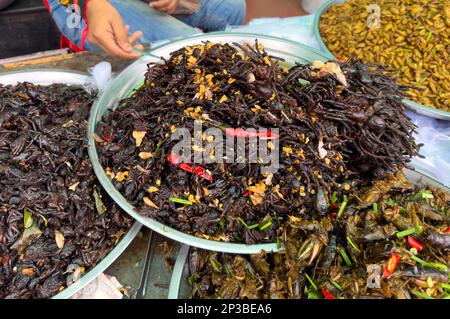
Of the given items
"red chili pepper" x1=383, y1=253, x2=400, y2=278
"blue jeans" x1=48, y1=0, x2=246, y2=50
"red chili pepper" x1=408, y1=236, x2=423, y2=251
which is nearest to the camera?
"red chili pepper" x1=383, y1=253, x2=400, y2=278

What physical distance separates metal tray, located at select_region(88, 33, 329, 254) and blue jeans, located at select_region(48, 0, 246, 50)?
591mm

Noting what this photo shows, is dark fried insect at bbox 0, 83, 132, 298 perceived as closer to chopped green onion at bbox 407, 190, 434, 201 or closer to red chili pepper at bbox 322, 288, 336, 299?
red chili pepper at bbox 322, 288, 336, 299

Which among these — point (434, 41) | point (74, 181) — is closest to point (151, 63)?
point (74, 181)

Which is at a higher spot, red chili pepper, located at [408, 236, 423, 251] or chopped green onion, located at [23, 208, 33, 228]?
red chili pepper, located at [408, 236, 423, 251]

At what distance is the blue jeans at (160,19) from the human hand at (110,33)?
19.1 inches

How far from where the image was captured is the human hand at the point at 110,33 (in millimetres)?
2795

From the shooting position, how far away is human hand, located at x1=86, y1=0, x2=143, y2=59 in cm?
279

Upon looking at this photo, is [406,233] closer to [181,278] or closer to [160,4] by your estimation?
[181,278]

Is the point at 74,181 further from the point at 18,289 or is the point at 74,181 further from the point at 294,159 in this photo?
the point at 294,159

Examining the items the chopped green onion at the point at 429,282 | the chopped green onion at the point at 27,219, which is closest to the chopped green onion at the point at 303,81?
the chopped green onion at the point at 429,282

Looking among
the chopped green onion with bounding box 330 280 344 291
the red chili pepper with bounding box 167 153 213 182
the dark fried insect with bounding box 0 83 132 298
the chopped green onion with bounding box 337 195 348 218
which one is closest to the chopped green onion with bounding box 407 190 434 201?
the chopped green onion with bounding box 337 195 348 218

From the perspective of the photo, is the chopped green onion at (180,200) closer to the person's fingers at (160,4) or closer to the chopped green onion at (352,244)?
the chopped green onion at (352,244)

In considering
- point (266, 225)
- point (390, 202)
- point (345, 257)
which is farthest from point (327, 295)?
point (390, 202)

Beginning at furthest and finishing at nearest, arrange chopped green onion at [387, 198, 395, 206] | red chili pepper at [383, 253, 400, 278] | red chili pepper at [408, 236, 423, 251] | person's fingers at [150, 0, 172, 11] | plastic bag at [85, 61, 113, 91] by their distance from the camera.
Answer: person's fingers at [150, 0, 172, 11]
plastic bag at [85, 61, 113, 91]
chopped green onion at [387, 198, 395, 206]
red chili pepper at [408, 236, 423, 251]
red chili pepper at [383, 253, 400, 278]
